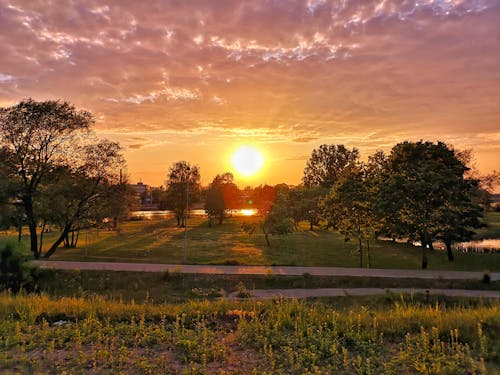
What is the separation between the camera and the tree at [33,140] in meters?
28.9

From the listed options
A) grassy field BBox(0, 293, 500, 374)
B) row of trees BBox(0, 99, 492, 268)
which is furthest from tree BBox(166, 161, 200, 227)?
grassy field BBox(0, 293, 500, 374)

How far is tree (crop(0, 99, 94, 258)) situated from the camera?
94.8 ft

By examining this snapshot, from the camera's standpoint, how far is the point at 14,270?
17438 mm

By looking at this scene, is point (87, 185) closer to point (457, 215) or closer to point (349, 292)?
point (349, 292)

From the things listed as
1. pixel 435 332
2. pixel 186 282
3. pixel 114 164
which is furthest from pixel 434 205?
pixel 114 164

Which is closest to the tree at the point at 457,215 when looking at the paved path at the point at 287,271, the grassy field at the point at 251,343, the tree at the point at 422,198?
the tree at the point at 422,198

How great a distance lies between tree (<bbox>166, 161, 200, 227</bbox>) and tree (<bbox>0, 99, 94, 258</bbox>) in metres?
33.1

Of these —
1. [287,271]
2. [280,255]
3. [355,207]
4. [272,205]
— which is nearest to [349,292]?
[287,271]

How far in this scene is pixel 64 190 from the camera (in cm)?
2980

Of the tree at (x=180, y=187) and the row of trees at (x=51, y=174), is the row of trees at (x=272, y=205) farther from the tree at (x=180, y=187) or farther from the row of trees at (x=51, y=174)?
the tree at (x=180, y=187)

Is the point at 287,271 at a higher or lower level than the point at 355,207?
lower

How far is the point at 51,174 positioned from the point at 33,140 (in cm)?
313

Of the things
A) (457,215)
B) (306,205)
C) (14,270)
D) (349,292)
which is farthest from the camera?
(306,205)

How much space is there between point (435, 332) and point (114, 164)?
3080 centimetres
